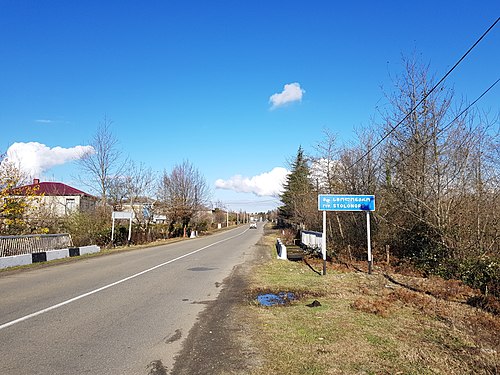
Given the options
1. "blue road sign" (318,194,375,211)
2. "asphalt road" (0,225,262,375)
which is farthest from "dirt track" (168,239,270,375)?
"blue road sign" (318,194,375,211)

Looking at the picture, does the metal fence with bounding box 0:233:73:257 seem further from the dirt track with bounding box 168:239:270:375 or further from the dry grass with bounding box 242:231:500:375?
the dirt track with bounding box 168:239:270:375

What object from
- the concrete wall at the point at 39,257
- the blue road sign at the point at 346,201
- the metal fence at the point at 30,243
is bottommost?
the concrete wall at the point at 39,257

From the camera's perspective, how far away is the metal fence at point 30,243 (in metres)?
17.1

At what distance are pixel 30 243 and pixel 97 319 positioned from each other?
13677 mm

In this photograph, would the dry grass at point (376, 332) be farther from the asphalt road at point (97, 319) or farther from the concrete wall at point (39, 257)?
the concrete wall at point (39, 257)

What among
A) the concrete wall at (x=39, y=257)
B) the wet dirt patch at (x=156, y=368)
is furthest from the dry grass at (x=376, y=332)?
the concrete wall at (x=39, y=257)

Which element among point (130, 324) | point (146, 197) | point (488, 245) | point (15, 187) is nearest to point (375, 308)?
point (130, 324)

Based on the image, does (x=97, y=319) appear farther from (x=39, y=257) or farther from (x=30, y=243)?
(x=30, y=243)

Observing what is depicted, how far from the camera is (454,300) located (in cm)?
914

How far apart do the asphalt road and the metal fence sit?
3.69m

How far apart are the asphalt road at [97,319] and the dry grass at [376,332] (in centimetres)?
147

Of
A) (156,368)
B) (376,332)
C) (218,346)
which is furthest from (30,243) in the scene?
(376,332)

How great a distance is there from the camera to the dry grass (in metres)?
4.86

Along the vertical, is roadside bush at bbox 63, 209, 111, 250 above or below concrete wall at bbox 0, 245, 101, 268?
above
